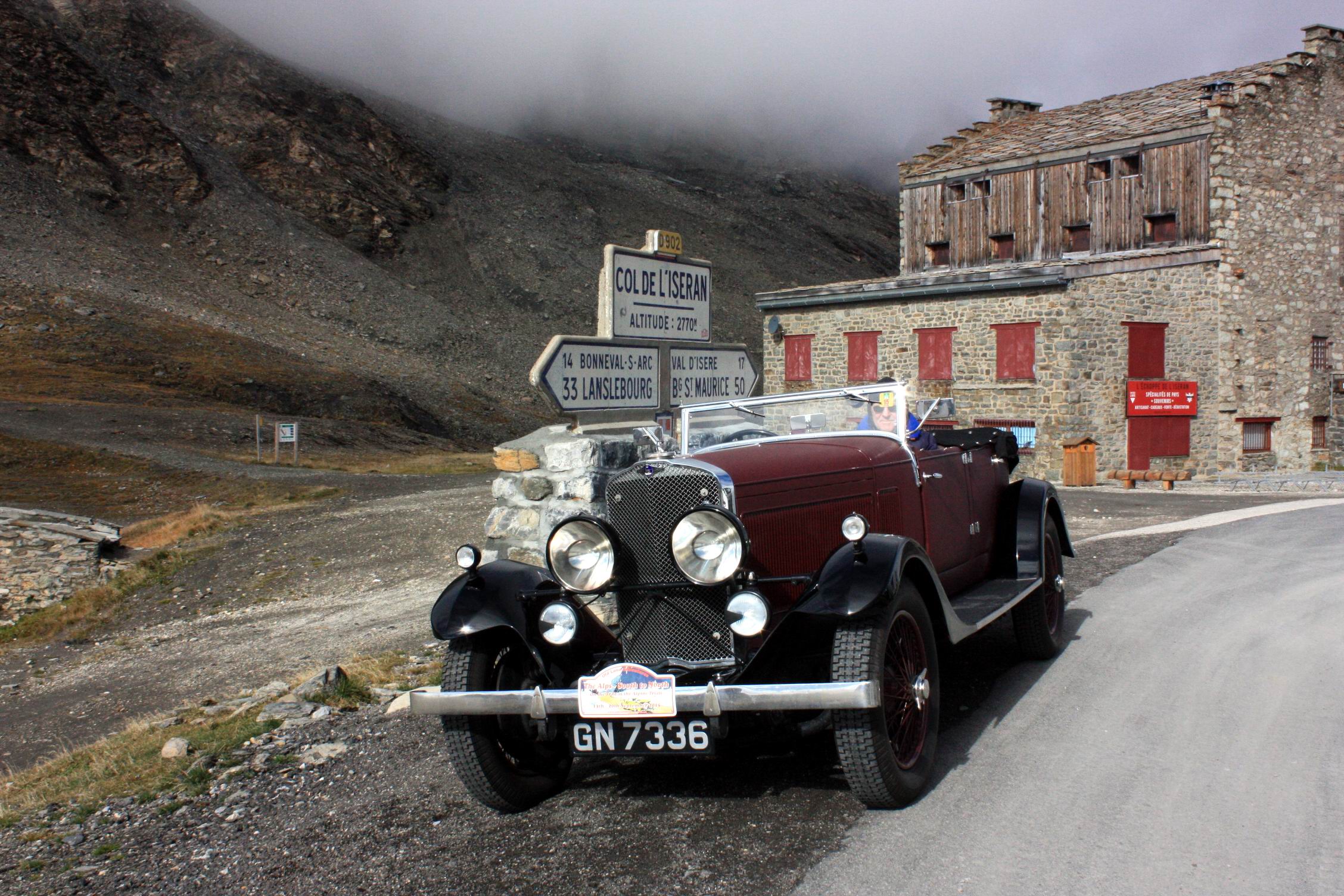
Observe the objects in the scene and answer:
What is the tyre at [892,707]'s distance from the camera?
426cm

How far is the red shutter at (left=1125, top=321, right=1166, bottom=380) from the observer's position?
2467 centimetres

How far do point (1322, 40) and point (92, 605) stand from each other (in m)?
29.9

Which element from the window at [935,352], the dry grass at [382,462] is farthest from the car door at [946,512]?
the dry grass at [382,462]

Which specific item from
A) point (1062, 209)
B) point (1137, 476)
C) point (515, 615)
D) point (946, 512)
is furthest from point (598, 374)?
point (1062, 209)

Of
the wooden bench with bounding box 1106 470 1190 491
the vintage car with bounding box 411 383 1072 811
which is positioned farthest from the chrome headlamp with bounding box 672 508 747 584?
Result: the wooden bench with bounding box 1106 470 1190 491

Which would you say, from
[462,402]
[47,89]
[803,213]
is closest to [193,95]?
[47,89]

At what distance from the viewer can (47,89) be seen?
197 feet

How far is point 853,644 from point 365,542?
13.1m

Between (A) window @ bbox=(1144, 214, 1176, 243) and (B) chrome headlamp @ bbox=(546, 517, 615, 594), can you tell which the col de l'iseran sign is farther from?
(A) window @ bbox=(1144, 214, 1176, 243)

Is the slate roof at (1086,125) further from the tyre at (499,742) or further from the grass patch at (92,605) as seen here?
the tyre at (499,742)

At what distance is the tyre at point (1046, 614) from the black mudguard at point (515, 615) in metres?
2.78

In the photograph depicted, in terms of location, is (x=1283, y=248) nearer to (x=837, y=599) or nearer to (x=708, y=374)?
(x=708, y=374)

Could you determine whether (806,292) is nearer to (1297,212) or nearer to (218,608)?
(1297,212)

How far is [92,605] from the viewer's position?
1543 cm
